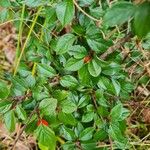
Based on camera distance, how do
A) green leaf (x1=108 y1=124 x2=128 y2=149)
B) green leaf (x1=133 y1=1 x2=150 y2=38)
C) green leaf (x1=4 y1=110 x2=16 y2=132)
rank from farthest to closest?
green leaf (x1=108 y1=124 x2=128 y2=149) < green leaf (x1=4 y1=110 x2=16 y2=132) < green leaf (x1=133 y1=1 x2=150 y2=38)

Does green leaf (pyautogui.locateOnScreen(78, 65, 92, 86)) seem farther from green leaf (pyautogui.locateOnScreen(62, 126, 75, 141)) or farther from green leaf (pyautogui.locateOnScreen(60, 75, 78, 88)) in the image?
green leaf (pyautogui.locateOnScreen(62, 126, 75, 141))

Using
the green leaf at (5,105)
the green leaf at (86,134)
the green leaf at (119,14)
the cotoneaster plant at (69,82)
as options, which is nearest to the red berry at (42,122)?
the cotoneaster plant at (69,82)

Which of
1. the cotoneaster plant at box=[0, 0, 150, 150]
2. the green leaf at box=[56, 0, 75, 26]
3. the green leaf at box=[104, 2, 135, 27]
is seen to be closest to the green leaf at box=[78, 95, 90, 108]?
the cotoneaster plant at box=[0, 0, 150, 150]

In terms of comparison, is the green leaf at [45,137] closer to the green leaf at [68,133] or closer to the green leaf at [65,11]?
the green leaf at [68,133]

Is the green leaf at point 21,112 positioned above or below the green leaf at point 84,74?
below

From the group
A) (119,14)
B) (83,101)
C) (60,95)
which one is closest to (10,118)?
(60,95)

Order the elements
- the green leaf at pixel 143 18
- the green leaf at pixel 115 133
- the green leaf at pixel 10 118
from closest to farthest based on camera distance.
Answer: the green leaf at pixel 143 18, the green leaf at pixel 10 118, the green leaf at pixel 115 133

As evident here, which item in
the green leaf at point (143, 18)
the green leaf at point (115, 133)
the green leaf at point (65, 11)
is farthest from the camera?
the green leaf at point (115, 133)
